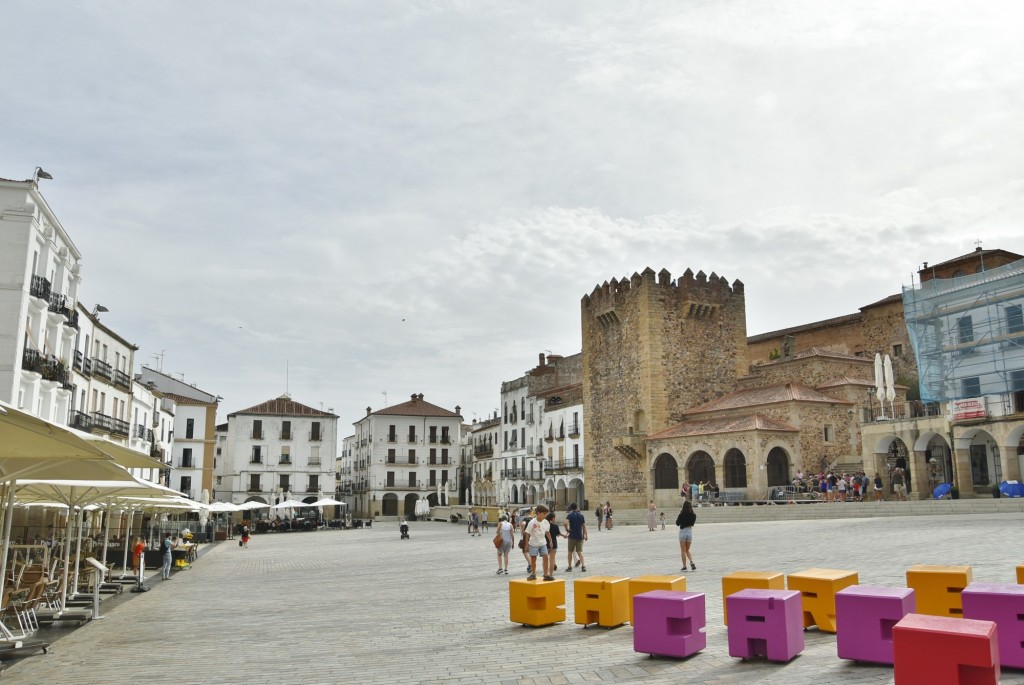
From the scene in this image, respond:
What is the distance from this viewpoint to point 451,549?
28.5m

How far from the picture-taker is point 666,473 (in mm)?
45594

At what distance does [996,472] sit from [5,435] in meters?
38.8

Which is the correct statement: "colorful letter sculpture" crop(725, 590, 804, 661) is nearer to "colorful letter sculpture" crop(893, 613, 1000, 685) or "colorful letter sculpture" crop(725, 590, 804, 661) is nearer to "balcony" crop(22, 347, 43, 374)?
"colorful letter sculpture" crop(893, 613, 1000, 685)

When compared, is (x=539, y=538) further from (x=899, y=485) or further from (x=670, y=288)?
(x=670, y=288)

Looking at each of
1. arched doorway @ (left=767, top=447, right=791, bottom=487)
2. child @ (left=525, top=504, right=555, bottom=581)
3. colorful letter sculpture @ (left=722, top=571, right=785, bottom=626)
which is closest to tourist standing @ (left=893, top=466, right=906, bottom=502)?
arched doorway @ (left=767, top=447, right=791, bottom=487)

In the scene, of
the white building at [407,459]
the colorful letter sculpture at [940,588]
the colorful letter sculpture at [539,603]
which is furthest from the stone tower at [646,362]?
the colorful letter sculpture at [940,588]

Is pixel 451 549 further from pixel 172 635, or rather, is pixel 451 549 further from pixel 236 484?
pixel 236 484

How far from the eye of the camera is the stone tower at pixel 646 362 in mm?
48000

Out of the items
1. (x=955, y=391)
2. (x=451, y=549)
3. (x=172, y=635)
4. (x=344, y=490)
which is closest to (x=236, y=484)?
(x=344, y=490)

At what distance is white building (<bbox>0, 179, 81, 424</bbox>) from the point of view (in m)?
25.0

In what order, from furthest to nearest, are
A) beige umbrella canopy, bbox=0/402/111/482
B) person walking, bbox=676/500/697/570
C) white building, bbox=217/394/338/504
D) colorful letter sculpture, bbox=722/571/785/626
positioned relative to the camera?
white building, bbox=217/394/338/504 < person walking, bbox=676/500/697/570 < colorful letter sculpture, bbox=722/571/785/626 < beige umbrella canopy, bbox=0/402/111/482

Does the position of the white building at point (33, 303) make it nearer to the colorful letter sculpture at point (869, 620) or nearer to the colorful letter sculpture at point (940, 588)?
the colorful letter sculpture at point (869, 620)

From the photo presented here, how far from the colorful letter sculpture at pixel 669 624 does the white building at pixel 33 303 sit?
76.6 ft

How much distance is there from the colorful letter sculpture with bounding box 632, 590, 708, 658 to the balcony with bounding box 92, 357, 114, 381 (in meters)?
31.6
